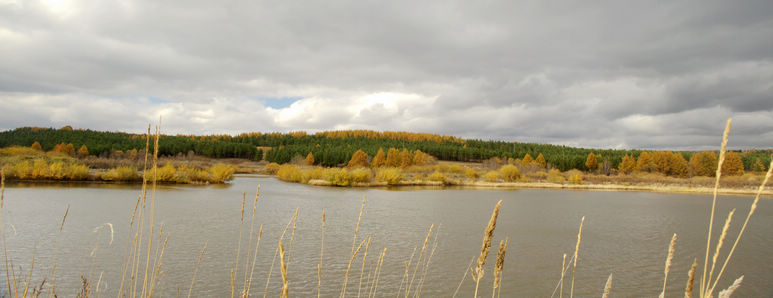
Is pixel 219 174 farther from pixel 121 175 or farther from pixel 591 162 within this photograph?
pixel 591 162

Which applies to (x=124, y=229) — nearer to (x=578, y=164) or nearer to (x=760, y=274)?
(x=760, y=274)

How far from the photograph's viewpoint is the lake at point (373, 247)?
9.79 metres

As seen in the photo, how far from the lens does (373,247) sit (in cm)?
1366

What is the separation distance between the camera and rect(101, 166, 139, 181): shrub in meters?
36.9

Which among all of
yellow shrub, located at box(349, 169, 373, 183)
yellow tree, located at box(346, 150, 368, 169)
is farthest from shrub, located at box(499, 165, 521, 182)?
yellow tree, located at box(346, 150, 368, 169)

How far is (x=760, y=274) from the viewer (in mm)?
11898

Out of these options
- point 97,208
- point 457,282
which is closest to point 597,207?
point 457,282

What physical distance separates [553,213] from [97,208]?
1011 inches

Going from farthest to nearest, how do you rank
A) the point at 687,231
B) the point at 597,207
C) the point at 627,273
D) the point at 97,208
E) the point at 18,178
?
the point at 18,178
the point at 597,207
the point at 97,208
the point at 687,231
the point at 627,273

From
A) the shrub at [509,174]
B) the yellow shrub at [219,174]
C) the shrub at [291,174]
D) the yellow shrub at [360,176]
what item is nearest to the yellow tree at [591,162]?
the shrub at [509,174]

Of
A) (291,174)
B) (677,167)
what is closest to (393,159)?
(291,174)

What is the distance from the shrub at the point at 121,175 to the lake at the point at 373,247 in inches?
456

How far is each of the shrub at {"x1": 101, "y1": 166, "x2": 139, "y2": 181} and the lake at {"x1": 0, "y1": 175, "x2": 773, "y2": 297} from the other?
11.6 meters

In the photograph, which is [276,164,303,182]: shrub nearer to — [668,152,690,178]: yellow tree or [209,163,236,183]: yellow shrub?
[209,163,236,183]: yellow shrub
